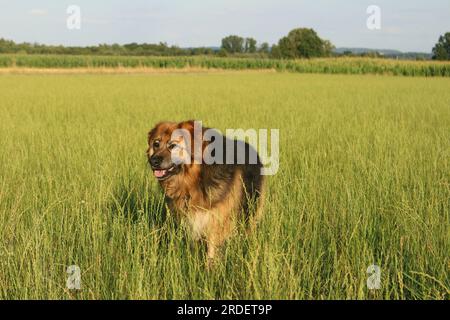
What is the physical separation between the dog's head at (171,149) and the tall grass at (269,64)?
122ft

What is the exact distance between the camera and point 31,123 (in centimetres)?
743

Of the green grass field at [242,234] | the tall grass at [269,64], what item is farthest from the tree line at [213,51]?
the green grass field at [242,234]

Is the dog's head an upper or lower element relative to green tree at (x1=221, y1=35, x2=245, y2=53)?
lower

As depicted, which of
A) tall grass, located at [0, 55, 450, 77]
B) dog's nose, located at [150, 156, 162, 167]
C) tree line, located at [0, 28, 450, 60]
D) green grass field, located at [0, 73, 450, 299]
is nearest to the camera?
green grass field, located at [0, 73, 450, 299]

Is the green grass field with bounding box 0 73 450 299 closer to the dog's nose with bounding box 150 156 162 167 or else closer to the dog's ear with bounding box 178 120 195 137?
the dog's nose with bounding box 150 156 162 167

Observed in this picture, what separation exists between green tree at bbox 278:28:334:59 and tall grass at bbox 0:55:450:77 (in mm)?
21702

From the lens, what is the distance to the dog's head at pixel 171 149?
2590 mm

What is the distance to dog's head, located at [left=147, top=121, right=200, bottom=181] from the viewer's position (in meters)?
2.59

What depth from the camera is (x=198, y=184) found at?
108 inches

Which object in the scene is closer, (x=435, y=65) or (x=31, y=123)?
(x=31, y=123)

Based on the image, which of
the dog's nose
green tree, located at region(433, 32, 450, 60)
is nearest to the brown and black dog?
the dog's nose

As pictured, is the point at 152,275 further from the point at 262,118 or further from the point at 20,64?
the point at 20,64

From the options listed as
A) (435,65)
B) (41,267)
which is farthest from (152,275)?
(435,65)

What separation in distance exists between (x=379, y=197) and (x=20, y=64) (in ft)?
150
